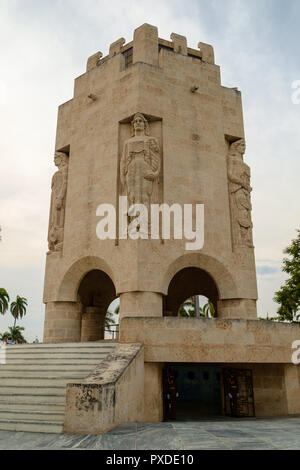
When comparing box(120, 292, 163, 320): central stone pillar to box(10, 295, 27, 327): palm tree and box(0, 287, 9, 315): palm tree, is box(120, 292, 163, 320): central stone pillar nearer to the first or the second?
box(0, 287, 9, 315): palm tree

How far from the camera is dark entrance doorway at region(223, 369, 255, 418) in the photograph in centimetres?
1116

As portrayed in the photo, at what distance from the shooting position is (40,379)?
8.95 meters

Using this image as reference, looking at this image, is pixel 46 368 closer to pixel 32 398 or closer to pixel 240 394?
pixel 32 398

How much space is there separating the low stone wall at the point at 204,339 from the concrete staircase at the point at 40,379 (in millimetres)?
1244

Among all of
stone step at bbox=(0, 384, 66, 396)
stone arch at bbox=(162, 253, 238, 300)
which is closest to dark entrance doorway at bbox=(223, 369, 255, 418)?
stone arch at bbox=(162, 253, 238, 300)

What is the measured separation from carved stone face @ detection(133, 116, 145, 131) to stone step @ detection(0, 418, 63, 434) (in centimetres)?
1089

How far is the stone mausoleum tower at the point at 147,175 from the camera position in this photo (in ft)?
45.3

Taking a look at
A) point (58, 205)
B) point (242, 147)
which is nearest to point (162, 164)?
point (242, 147)

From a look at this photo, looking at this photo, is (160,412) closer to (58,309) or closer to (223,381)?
(223,381)

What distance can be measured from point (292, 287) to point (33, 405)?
18.0 meters

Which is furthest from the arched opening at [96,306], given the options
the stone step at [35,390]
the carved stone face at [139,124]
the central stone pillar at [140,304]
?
the stone step at [35,390]

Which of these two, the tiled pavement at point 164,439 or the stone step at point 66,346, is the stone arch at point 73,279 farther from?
the tiled pavement at point 164,439
